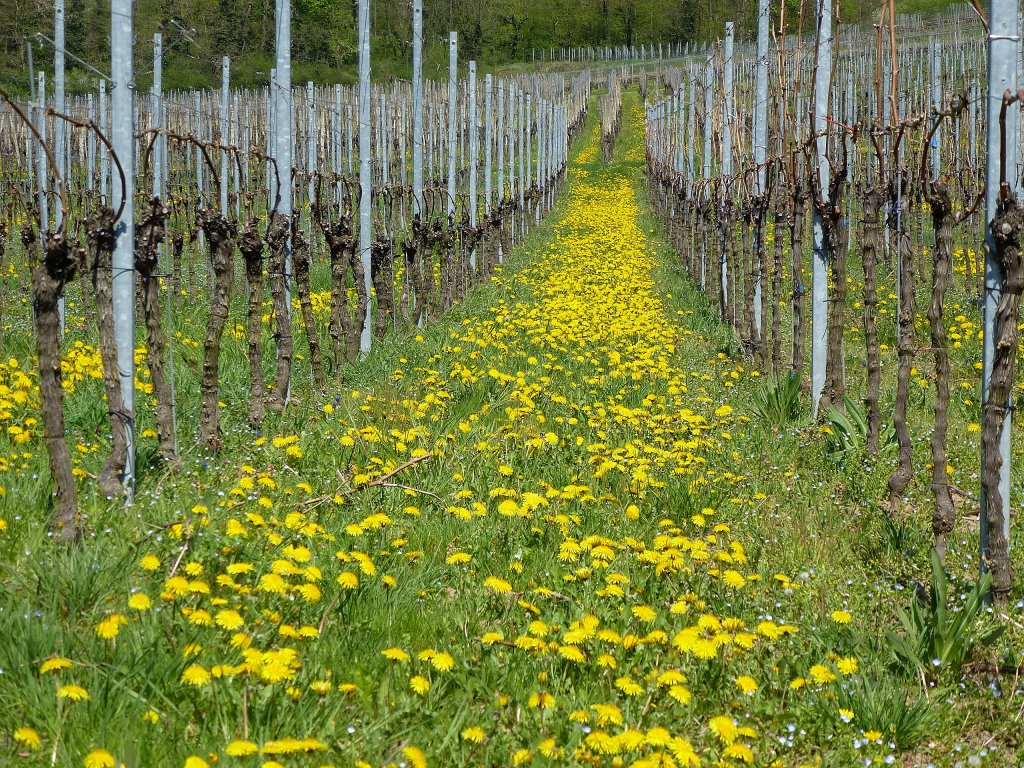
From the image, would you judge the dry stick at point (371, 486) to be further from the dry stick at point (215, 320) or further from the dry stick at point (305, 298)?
the dry stick at point (305, 298)

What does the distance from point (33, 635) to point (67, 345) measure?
685 cm

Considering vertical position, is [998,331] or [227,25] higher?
[227,25]

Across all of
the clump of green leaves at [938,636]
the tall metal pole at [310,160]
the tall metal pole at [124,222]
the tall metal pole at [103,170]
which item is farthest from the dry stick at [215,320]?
the tall metal pole at [310,160]

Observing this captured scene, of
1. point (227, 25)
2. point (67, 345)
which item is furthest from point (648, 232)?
point (67, 345)

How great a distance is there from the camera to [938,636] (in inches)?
138

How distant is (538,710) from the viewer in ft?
10.0

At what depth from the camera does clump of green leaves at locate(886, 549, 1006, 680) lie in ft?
11.4

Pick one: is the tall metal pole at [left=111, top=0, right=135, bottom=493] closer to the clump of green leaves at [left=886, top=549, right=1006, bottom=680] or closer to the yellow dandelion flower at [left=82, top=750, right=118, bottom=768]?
the yellow dandelion flower at [left=82, top=750, right=118, bottom=768]

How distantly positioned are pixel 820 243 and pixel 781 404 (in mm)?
1226

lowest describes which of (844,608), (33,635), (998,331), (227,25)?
(844,608)

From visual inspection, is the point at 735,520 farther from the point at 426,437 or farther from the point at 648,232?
the point at 648,232

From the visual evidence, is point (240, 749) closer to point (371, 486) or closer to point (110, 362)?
point (371, 486)

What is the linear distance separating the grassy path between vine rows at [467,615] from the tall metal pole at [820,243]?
117 centimetres

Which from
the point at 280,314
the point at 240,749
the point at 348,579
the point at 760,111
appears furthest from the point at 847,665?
the point at 760,111
